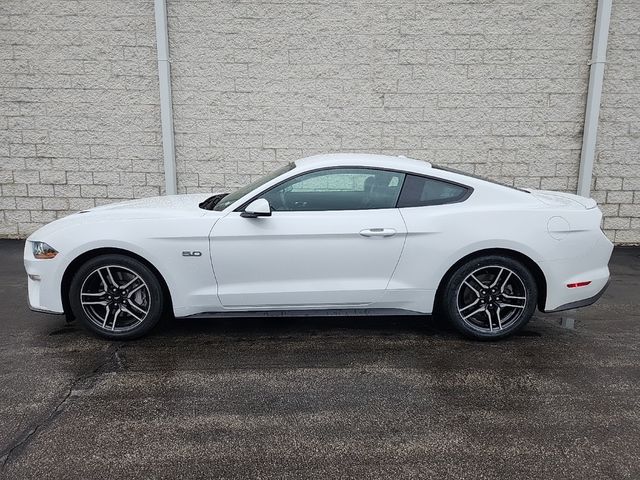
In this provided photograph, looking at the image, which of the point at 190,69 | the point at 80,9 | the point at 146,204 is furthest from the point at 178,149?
the point at 146,204

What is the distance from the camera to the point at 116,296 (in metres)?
4.22

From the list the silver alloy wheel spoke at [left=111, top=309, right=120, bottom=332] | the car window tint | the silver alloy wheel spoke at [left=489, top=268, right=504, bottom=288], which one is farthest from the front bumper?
the silver alloy wheel spoke at [left=489, top=268, right=504, bottom=288]

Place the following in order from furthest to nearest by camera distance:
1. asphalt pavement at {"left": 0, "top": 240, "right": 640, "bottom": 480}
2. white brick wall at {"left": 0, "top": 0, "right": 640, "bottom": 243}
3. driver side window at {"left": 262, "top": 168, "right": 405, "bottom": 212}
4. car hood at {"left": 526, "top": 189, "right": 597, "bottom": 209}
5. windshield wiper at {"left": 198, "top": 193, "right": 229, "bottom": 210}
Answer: white brick wall at {"left": 0, "top": 0, "right": 640, "bottom": 243}, windshield wiper at {"left": 198, "top": 193, "right": 229, "bottom": 210}, car hood at {"left": 526, "top": 189, "right": 597, "bottom": 209}, driver side window at {"left": 262, "top": 168, "right": 405, "bottom": 212}, asphalt pavement at {"left": 0, "top": 240, "right": 640, "bottom": 480}

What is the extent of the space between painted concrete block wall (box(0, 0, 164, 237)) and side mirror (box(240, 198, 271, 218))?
4.40 m

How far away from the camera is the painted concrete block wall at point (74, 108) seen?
7.64m

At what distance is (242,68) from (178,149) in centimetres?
156

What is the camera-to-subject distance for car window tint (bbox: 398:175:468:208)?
429cm

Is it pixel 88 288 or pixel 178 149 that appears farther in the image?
pixel 178 149

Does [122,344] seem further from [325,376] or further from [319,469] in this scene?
[319,469]

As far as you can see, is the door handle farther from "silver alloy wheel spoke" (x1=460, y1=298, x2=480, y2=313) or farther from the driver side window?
"silver alloy wheel spoke" (x1=460, y1=298, x2=480, y2=313)

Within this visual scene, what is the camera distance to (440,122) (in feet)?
25.7

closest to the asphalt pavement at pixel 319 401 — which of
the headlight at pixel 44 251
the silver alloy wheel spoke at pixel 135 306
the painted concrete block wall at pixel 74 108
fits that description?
the silver alloy wheel spoke at pixel 135 306

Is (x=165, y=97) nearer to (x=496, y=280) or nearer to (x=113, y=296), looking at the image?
(x=113, y=296)

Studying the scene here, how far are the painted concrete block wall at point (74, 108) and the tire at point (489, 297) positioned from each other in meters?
5.38
